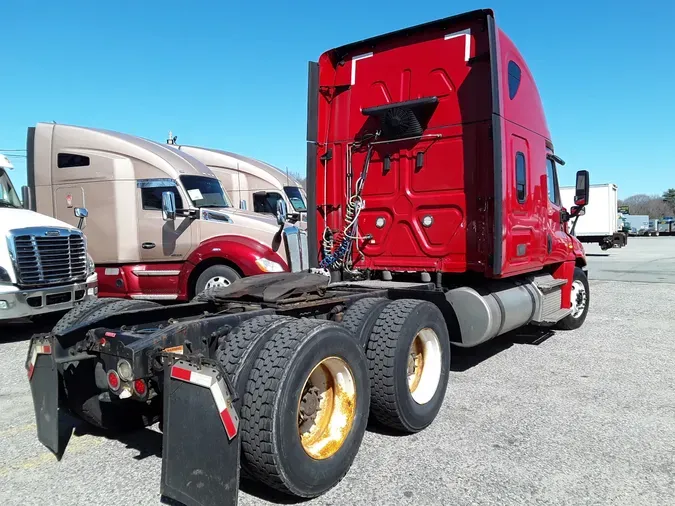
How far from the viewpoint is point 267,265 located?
28.0 ft

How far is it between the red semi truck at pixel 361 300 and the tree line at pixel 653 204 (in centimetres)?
10297

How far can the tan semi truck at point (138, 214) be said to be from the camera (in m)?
9.10

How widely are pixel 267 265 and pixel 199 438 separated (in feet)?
19.3

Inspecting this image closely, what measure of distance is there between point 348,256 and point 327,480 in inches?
135

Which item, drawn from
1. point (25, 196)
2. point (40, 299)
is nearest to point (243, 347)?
point (40, 299)

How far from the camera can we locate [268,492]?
128 inches

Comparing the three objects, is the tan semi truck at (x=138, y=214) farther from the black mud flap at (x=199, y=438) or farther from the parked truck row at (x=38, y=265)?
the black mud flap at (x=199, y=438)

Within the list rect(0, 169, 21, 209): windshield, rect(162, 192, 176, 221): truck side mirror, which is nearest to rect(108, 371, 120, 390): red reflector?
rect(162, 192, 176, 221): truck side mirror

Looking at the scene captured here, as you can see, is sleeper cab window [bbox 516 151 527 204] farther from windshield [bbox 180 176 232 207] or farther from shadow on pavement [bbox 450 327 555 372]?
windshield [bbox 180 176 232 207]

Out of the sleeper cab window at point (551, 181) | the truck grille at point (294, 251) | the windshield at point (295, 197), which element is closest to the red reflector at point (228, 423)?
the sleeper cab window at point (551, 181)

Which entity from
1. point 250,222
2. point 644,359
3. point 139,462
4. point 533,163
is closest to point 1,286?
point 250,222

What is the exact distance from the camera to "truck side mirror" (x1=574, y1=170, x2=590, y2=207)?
7.69 meters

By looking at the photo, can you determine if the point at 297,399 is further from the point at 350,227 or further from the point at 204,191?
the point at 204,191

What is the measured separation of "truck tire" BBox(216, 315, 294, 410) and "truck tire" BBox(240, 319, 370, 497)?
45 millimetres
